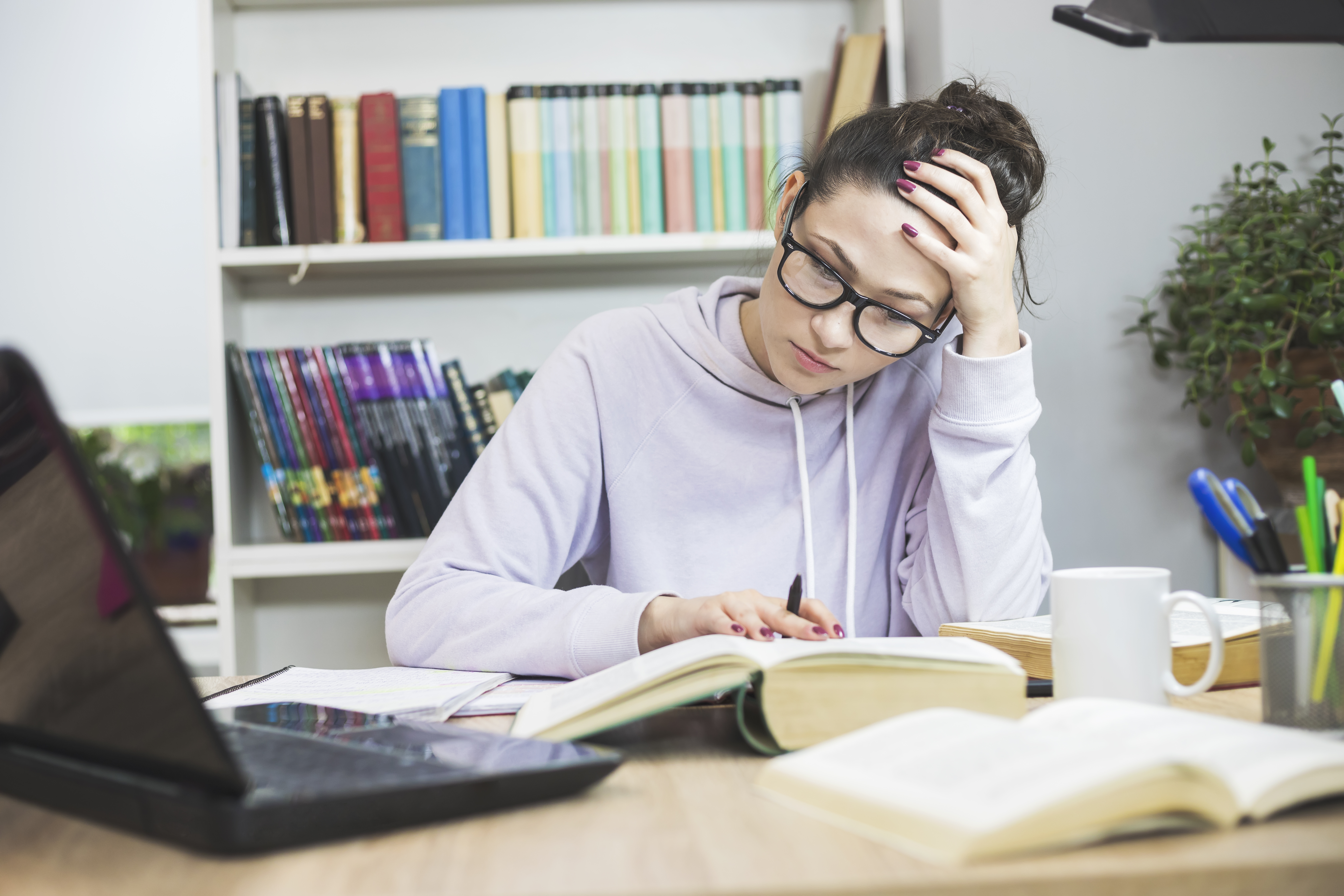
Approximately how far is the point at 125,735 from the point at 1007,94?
5.74 ft

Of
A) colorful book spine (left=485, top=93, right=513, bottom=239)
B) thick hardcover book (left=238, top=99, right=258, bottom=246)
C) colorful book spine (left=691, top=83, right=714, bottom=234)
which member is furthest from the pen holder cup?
thick hardcover book (left=238, top=99, right=258, bottom=246)

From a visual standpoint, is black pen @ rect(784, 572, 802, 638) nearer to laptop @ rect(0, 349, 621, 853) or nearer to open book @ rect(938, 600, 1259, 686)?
open book @ rect(938, 600, 1259, 686)

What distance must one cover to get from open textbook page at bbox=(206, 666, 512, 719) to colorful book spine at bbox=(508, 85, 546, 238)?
107cm

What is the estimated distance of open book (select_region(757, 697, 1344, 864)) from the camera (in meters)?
0.41

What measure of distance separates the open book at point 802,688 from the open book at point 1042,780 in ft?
0.23

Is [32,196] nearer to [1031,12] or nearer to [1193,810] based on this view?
[1031,12]

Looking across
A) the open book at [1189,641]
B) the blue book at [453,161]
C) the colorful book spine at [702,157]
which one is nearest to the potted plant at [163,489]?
the blue book at [453,161]

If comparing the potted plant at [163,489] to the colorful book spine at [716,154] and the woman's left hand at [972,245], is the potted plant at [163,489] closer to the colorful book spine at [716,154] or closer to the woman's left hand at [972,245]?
the colorful book spine at [716,154]

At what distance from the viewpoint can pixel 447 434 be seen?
181cm

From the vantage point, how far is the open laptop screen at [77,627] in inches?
15.9

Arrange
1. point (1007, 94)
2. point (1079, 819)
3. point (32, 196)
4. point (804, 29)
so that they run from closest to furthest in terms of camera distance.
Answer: point (1079, 819), point (1007, 94), point (804, 29), point (32, 196)

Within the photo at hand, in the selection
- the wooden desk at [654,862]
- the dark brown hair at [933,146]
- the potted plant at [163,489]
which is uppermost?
the dark brown hair at [933,146]

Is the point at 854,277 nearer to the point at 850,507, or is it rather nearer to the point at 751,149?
the point at 850,507

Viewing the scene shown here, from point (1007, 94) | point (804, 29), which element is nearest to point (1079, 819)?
point (1007, 94)
